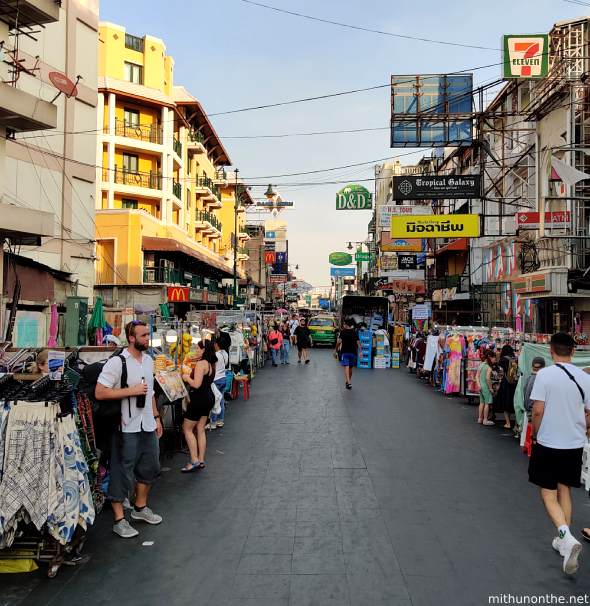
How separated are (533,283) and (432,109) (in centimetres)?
1008

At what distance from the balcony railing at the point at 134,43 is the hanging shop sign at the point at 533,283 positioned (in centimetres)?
2826

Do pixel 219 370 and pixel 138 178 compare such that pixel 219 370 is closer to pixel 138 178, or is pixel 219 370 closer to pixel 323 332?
pixel 323 332

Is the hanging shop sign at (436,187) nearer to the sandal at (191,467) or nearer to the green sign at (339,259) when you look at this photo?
the sandal at (191,467)

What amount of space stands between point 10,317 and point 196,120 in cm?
3242

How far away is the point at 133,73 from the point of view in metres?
36.2

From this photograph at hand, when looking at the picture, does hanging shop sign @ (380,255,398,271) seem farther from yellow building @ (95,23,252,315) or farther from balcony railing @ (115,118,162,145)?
balcony railing @ (115,118,162,145)

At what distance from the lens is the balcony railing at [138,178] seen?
3484 centimetres

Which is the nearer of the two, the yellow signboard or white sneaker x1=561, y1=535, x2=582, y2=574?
white sneaker x1=561, y1=535, x2=582, y2=574

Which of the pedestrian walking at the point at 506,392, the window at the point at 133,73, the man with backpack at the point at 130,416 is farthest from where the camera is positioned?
the window at the point at 133,73

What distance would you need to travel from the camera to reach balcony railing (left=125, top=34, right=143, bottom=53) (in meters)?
35.8

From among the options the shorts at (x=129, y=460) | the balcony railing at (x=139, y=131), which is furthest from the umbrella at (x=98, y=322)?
the balcony railing at (x=139, y=131)

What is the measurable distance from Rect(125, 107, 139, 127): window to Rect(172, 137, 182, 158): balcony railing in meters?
2.59

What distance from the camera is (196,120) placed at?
1770 inches

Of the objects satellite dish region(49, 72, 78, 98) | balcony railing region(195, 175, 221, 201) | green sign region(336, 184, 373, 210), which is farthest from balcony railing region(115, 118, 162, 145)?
satellite dish region(49, 72, 78, 98)
